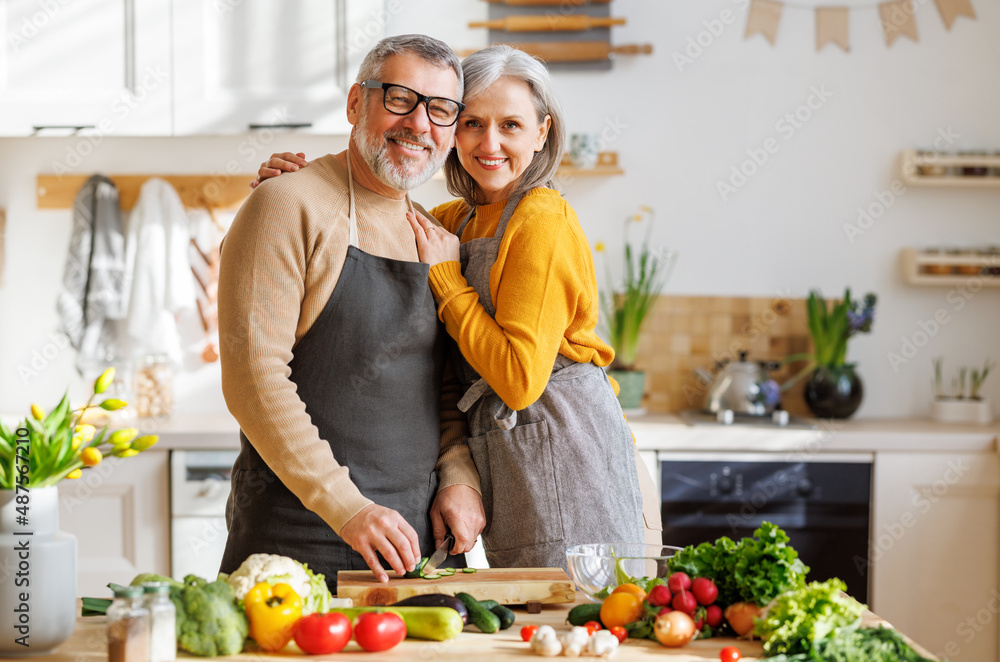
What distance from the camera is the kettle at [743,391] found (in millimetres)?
3061

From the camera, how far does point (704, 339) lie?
3.42 metres

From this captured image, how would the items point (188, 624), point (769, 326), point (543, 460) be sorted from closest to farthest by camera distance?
point (188, 624)
point (543, 460)
point (769, 326)

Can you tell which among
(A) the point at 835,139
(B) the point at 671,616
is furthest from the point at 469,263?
(A) the point at 835,139

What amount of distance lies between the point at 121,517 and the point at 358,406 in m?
1.65

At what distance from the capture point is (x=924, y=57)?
3355 mm

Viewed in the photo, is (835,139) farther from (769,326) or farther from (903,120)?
(769,326)

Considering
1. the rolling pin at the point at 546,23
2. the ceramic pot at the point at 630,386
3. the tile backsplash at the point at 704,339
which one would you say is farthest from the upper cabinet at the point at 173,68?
the tile backsplash at the point at 704,339

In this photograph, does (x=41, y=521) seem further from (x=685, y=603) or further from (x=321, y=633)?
(x=685, y=603)

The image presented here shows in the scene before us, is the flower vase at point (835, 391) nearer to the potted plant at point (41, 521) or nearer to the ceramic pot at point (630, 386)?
the ceramic pot at point (630, 386)

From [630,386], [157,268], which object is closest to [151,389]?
[157,268]

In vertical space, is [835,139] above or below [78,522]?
above

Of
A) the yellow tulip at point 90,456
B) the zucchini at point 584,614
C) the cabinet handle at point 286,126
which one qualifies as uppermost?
the cabinet handle at point 286,126

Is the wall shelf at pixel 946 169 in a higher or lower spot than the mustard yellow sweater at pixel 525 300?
higher

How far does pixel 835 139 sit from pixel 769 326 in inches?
28.7
